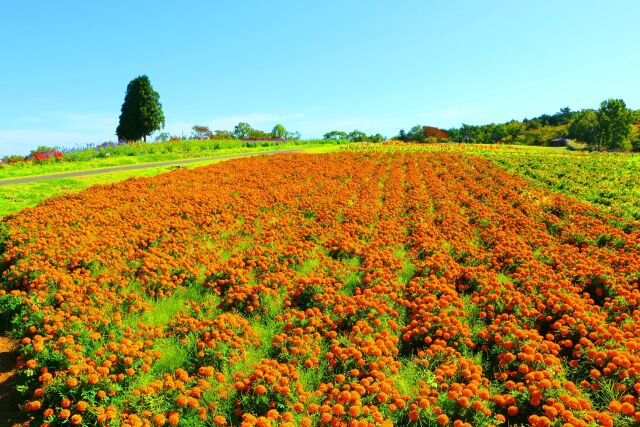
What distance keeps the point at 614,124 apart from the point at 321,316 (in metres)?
83.7

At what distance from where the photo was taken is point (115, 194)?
14.0 metres

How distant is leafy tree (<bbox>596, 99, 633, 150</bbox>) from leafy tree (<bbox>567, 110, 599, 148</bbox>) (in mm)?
2340

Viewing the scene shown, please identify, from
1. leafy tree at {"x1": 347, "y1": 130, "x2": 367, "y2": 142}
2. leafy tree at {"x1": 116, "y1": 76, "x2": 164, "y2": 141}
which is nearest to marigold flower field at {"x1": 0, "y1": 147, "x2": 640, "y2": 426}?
leafy tree at {"x1": 116, "y1": 76, "x2": 164, "y2": 141}

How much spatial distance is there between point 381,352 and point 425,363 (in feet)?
1.80

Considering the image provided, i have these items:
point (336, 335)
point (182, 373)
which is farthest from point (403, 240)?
point (182, 373)

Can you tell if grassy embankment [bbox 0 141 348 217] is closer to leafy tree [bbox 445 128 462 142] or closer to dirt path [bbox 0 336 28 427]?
dirt path [bbox 0 336 28 427]

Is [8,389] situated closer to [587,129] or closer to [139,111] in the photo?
[139,111]

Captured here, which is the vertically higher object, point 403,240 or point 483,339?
point 403,240

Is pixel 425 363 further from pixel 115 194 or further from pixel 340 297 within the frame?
pixel 115 194

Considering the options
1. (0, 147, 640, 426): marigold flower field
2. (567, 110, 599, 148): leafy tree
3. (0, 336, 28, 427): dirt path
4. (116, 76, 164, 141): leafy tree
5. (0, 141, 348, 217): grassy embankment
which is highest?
(116, 76, 164, 141): leafy tree

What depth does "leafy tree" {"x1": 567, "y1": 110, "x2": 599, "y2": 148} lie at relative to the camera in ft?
244

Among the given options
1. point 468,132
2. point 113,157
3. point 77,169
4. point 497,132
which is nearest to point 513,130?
point 497,132

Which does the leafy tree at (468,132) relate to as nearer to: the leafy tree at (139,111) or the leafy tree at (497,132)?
the leafy tree at (497,132)

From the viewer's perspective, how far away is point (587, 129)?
76062mm
